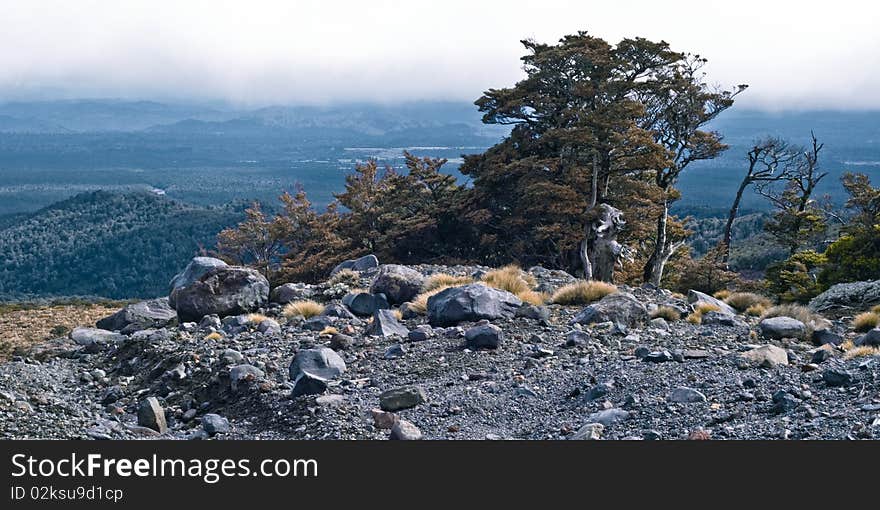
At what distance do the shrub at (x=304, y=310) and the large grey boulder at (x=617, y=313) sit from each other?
581cm

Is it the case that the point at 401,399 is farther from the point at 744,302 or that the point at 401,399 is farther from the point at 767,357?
the point at 744,302

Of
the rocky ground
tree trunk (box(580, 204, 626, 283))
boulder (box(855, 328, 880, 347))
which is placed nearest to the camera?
the rocky ground

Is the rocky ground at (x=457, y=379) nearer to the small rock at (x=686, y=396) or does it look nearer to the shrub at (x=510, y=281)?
the small rock at (x=686, y=396)

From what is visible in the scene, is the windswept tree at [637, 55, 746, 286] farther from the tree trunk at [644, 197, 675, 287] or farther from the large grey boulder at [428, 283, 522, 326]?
the large grey boulder at [428, 283, 522, 326]

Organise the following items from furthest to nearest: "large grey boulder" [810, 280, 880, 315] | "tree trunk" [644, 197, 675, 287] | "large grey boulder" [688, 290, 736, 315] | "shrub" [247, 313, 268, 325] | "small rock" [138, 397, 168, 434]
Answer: "tree trunk" [644, 197, 675, 287] < "large grey boulder" [810, 280, 880, 315] < "shrub" [247, 313, 268, 325] < "large grey boulder" [688, 290, 736, 315] < "small rock" [138, 397, 168, 434]

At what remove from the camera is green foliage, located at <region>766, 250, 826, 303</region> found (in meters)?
32.2

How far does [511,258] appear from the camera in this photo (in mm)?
34344

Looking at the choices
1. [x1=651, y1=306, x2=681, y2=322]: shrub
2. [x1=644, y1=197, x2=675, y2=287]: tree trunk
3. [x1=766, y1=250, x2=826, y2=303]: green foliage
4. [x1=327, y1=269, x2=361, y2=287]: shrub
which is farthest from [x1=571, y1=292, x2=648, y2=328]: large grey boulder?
[x1=644, y1=197, x2=675, y2=287]: tree trunk

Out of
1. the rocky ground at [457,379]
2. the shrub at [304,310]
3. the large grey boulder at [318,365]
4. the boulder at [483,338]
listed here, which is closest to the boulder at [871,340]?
the rocky ground at [457,379]

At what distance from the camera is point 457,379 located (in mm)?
12516

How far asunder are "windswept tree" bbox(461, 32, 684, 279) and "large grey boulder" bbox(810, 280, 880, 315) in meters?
8.91

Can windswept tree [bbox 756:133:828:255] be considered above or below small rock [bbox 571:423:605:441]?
below

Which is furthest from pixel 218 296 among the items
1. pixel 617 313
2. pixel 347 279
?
pixel 617 313

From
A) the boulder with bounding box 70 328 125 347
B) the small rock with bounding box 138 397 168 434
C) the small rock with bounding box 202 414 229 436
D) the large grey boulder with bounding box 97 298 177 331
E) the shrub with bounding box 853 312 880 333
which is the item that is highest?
the shrub with bounding box 853 312 880 333
